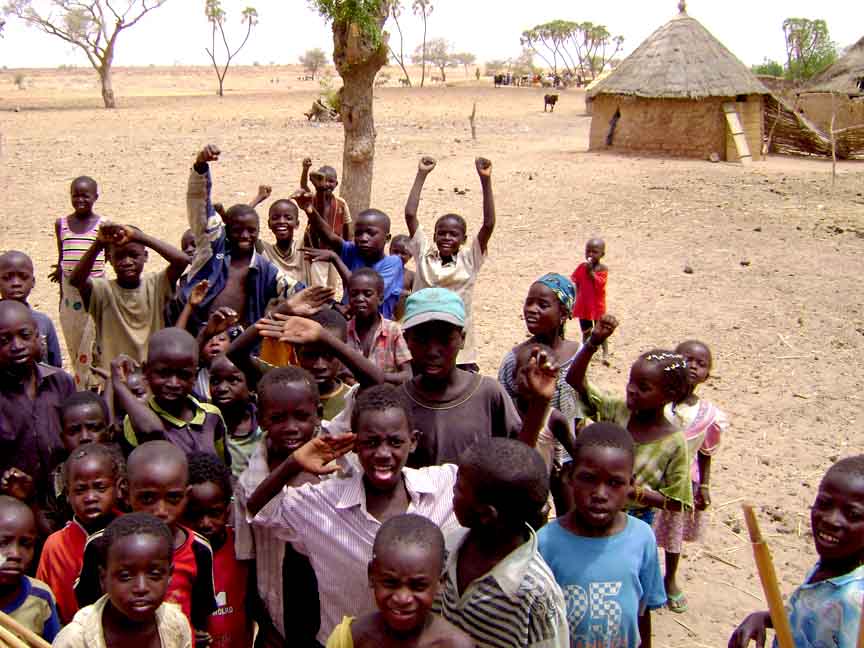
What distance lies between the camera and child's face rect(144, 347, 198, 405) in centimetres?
288

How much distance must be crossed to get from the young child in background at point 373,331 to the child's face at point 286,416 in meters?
0.88

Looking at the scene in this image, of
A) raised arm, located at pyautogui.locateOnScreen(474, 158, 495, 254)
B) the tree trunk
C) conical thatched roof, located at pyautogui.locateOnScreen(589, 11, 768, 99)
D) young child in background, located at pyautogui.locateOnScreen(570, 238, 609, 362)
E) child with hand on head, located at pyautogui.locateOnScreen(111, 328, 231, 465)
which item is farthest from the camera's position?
conical thatched roof, located at pyautogui.locateOnScreen(589, 11, 768, 99)

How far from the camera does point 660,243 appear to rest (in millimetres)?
10211

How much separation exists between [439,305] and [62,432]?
1.46m

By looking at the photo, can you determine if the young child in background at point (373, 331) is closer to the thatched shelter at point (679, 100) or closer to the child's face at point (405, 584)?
the child's face at point (405, 584)

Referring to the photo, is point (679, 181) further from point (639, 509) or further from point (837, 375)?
point (639, 509)

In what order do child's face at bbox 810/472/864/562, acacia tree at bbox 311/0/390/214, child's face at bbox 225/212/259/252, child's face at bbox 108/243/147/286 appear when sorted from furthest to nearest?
Result: acacia tree at bbox 311/0/390/214, child's face at bbox 225/212/259/252, child's face at bbox 108/243/147/286, child's face at bbox 810/472/864/562

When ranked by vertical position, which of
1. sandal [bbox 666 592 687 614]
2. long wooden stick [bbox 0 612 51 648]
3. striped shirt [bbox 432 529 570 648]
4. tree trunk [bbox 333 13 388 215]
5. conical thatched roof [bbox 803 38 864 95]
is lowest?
sandal [bbox 666 592 687 614]

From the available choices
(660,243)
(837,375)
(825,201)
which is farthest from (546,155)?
(837,375)

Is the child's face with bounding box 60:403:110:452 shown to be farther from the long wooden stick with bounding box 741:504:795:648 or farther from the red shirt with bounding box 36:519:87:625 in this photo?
the long wooden stick with bounding box 741:504:795:648

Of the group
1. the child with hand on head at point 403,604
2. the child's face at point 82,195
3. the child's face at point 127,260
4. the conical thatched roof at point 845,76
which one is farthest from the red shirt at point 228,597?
the conical thatched roof at point 845,76

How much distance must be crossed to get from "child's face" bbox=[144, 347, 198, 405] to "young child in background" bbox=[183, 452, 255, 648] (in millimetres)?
381

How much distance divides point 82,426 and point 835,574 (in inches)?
94.2

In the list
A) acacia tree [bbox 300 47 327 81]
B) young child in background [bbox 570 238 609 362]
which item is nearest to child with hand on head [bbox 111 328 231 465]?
young child in background [bbox 570 238 609 362]
